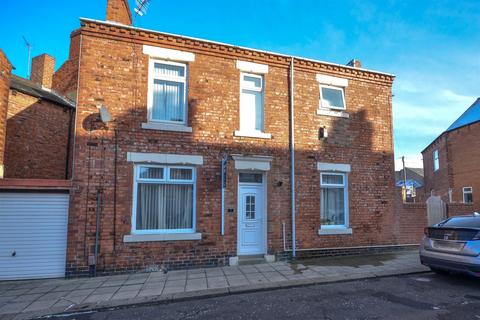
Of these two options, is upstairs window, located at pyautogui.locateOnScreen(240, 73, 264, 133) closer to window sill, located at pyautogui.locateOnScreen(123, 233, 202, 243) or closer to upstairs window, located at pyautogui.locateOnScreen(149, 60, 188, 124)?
upstairs window, located at pyautogui.locateOnScreen(149, 60, 188, 124)

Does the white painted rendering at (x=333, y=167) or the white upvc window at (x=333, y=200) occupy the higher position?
the white painted rendering at (x=333, y=167)

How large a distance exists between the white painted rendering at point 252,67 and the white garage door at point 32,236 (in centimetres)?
658

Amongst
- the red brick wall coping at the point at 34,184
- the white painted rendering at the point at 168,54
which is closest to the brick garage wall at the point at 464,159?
the white painted rendering at the point at 168,54

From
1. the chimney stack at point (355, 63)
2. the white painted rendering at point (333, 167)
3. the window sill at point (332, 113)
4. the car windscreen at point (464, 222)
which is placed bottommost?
the car windscreen at point (464, 222)

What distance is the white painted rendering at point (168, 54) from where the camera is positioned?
8.60 m

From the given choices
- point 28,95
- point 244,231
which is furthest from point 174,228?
point 28,95

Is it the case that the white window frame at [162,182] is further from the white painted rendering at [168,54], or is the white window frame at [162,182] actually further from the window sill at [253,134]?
the white painted rendering at [168,54]

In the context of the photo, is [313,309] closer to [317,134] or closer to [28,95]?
[317,134]

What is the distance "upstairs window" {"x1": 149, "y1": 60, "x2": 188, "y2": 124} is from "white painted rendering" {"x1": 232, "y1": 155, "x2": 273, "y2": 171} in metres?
2.01

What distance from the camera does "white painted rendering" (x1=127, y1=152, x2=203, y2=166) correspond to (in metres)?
8.12

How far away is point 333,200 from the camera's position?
33.1 ft

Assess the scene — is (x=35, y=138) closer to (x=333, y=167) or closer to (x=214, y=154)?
(x=214, y=154)

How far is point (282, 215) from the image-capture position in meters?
9.27

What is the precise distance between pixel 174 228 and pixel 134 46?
5.41m
